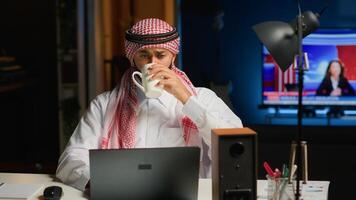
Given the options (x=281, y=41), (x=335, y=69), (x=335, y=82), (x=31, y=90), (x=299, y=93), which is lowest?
(x=31, y=90)

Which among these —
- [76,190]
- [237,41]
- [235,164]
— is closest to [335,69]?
[237,41]

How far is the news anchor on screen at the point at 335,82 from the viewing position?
4730 mm

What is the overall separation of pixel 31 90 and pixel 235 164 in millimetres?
4036

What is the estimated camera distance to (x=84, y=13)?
15.6ft

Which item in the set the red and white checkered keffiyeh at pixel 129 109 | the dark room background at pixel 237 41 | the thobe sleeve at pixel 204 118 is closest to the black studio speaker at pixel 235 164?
the thobe sleeve at pixel 204 118

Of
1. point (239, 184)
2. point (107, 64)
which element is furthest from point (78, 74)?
point (239, 184)

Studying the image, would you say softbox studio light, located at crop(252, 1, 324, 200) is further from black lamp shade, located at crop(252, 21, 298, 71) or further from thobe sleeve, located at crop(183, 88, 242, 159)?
thobe sleeve, located at crop(183, 88, 242, 159)

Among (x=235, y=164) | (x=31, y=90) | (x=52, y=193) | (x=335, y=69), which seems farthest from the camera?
(x=31, y=90)

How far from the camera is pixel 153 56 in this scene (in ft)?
7.31

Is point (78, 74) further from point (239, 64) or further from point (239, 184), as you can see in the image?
point (239, 184)

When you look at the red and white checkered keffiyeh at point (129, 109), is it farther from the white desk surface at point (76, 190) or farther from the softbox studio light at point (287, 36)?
the softbox studio light at point (287, 36)

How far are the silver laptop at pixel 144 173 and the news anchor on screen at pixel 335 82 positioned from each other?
329 centimetres

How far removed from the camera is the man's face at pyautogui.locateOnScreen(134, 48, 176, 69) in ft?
7.31

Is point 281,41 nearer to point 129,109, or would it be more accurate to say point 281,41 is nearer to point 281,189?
point 281,189
